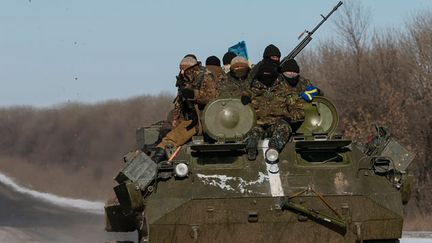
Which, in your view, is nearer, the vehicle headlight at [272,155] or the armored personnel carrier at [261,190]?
the armored personnel carrier at [261,190]

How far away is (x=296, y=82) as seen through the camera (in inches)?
A: 490

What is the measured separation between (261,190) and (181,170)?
87cm

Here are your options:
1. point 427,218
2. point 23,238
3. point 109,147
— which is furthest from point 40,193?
point 23,238

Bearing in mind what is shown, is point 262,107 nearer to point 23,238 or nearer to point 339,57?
point 23,238

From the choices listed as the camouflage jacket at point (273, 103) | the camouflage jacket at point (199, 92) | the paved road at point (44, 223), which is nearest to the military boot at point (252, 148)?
the camouflage jacket at point (273, 103)

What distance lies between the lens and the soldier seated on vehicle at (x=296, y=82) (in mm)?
12203

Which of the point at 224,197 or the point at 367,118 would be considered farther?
the point at 367,118

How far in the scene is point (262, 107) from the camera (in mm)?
11922

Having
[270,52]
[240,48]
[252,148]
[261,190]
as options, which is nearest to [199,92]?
[270,52]

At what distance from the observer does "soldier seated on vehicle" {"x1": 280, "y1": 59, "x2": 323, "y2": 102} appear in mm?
12203

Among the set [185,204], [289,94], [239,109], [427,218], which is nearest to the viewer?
[185,204]

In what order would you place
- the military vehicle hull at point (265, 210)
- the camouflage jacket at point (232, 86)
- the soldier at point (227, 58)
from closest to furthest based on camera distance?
1. the military vehicle hull at point (265, 210)
2. the camouflage jacket at point (232, 86)
3. the soldier at point (227, 58)

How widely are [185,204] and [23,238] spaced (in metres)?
11.0

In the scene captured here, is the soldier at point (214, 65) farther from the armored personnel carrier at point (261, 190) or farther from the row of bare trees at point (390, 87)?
the row of bare trees at point (390, 87)
